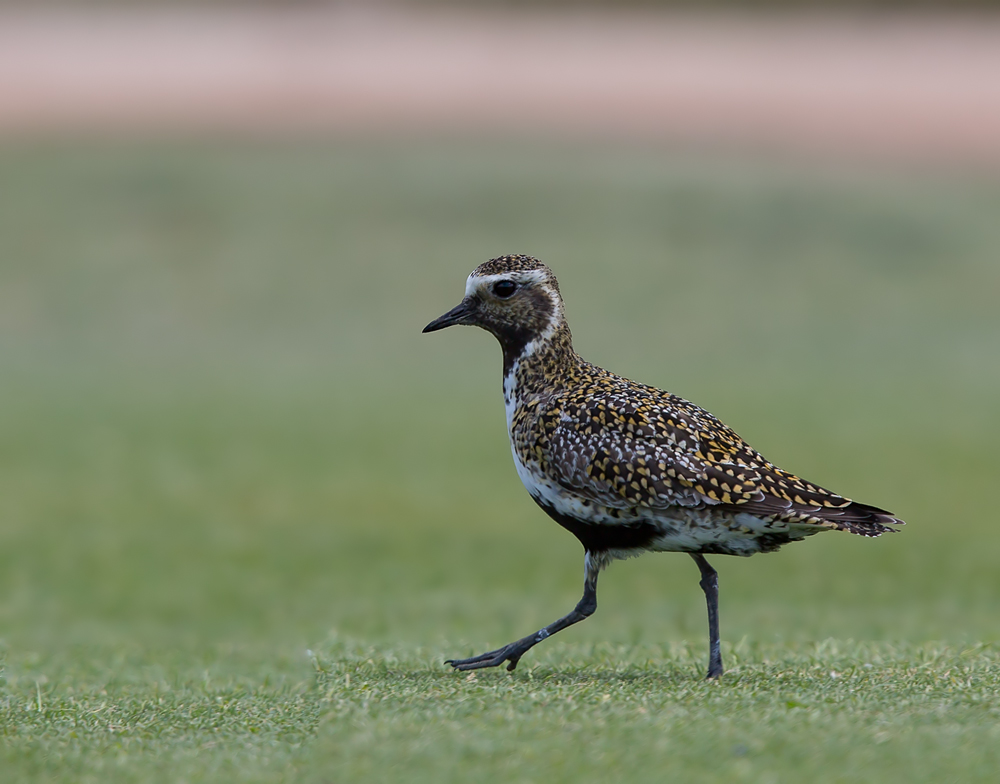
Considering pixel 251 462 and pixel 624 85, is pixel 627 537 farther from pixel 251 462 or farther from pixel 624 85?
pixel 624 85

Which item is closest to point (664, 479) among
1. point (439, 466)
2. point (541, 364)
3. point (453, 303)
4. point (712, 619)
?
point (712, 619)

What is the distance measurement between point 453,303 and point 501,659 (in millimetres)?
21390

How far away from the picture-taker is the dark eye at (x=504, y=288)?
8297 mm

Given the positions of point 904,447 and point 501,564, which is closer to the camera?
point 501,564


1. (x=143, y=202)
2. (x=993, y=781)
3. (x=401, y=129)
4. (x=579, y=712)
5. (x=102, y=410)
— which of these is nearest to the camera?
(x=993, y=781)

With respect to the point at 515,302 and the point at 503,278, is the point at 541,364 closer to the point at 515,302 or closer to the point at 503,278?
the point at 515,302

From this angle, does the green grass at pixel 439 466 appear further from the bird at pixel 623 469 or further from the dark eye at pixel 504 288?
the dark eye at pixel 504 288

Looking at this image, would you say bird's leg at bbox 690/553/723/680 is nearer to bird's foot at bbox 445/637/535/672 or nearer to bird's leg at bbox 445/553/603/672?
bird's leg at bbox 445/553/603/672

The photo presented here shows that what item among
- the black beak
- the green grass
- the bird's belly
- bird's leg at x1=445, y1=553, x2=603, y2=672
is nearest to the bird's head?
the black beak

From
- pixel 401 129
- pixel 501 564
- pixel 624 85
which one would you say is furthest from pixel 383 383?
pixel 624 85

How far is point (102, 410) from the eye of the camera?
22969mm

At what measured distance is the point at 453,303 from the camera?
95.4 feet

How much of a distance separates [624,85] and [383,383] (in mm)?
25873

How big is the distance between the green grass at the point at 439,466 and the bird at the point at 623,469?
83 cm
